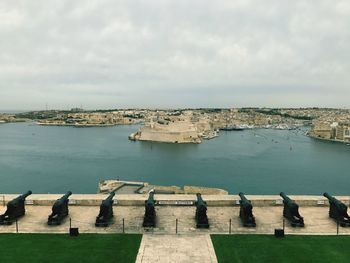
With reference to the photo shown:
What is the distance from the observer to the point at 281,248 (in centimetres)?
707

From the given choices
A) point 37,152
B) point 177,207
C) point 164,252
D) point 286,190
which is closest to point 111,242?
point 164,252

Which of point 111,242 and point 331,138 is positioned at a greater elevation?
point 111,242

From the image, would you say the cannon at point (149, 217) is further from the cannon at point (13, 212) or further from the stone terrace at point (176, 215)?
the cannon at point (13, 212)

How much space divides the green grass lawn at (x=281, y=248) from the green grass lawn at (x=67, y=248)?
1.80m

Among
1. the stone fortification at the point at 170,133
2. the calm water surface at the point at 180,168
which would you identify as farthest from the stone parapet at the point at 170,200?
the stone fortification at the point at 170,133

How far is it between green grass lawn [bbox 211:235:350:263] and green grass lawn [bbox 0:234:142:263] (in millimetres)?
1802

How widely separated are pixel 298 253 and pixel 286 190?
2504 centimetres

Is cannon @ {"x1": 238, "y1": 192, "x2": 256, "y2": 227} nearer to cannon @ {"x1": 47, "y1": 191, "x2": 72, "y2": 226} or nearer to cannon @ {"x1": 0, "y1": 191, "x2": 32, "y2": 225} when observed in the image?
cannon @ {"x1": 47, "y1": 191, "x2": 72, "y2": 226}

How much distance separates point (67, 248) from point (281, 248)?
421cm

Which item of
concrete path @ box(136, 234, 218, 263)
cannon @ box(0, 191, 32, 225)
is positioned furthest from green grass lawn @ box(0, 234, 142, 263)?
cannon @ box(0, 191, 32, 225)

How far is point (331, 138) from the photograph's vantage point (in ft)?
268

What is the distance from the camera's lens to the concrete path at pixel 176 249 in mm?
6580

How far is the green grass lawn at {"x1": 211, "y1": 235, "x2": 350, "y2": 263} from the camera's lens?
21.8 ft

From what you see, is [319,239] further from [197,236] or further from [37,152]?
[37,152]
